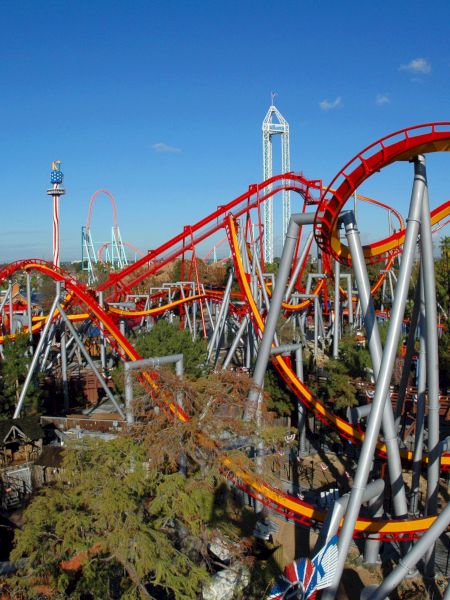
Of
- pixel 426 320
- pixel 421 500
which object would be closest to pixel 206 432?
pixel 426 320

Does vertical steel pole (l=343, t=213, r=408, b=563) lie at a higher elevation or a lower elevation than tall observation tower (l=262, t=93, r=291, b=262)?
lower

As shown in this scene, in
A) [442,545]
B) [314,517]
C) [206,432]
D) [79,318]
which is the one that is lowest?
[442,545]

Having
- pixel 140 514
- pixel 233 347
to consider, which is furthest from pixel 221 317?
pixel 140 514

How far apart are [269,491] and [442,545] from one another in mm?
3193

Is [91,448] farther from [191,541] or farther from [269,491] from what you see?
[269,491]

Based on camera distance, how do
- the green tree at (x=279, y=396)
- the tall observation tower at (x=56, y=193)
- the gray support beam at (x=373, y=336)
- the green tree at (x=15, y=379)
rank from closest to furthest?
the gray support beam at (x=373, y=336) → the green tree at (x=279, y=396) → the green tree at (x=15, y=379) → the tall observation tower at (x=56, y=193)

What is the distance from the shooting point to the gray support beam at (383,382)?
7.32 m

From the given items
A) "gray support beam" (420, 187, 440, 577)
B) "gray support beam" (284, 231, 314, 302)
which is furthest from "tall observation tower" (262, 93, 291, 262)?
"gray support beam" (420, 187, 440, 577)

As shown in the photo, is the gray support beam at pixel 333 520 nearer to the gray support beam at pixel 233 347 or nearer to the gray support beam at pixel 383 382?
the gray support beam at pixel 383 382

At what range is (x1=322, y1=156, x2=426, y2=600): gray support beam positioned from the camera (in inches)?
288

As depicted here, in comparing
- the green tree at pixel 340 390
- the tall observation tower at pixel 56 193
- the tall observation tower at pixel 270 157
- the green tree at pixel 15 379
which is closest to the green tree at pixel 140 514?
the green tree at pixel 340 390

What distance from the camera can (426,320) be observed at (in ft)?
28.7

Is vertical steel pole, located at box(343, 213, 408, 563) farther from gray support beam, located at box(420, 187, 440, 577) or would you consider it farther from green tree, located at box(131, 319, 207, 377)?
green tree, located at box(131, 319, 207, 377)

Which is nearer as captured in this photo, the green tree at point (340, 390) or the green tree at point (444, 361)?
the green tree at point (340, 390)
